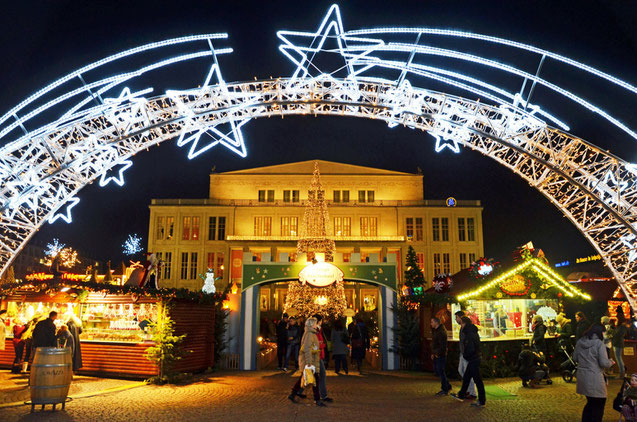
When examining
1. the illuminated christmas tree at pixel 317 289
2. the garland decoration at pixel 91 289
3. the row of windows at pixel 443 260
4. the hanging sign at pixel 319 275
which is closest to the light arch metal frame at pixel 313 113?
the garland decoration at pixel 91 289

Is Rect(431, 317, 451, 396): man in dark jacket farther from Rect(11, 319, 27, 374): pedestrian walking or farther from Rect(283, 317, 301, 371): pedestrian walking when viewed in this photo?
Rect(11, 319, 27, 374): pedestrian walking

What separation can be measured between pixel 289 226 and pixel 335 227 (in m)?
4.42

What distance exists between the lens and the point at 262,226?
157ft

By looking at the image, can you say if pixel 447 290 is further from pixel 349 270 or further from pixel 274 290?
pixel 274 290

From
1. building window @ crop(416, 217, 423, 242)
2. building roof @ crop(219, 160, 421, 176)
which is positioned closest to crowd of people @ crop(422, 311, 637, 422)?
building window @ crop(416, 217, 423, 242)

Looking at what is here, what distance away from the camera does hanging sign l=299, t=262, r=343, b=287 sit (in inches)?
575

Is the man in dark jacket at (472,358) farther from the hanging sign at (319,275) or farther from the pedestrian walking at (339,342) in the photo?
the hanging sign at (319,275)

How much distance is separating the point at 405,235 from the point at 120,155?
36994mm

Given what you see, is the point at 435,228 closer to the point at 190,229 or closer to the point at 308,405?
the point at 190,229

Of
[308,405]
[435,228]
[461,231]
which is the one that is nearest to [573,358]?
[308,405]

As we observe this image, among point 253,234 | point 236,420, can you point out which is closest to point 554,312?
point 236,420

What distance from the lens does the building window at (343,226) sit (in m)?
47.3

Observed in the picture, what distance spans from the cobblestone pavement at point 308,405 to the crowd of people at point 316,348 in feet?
1.07

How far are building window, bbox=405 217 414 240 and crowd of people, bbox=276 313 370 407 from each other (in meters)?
32.0
